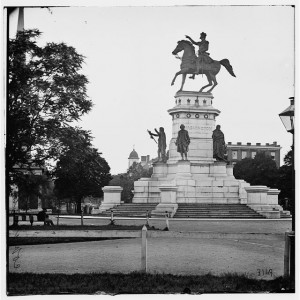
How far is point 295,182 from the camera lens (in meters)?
13.2

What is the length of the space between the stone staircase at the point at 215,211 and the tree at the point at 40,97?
2361cm

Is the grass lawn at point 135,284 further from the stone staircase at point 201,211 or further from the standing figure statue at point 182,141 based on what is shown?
the standing figure statue at point 182,141

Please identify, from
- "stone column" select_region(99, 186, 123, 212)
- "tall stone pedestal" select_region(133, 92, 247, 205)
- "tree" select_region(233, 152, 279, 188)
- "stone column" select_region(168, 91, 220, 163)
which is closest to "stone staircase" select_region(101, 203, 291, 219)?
"tall stone pedestal" select_region(133, 92, 247, 205)

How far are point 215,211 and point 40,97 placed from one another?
2788 centimetres

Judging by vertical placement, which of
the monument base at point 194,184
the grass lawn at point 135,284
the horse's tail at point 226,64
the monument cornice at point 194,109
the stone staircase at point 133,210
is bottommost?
the stone staircase at point 133,210

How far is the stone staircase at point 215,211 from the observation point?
43062 mm

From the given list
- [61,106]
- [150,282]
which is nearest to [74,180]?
[61,106]

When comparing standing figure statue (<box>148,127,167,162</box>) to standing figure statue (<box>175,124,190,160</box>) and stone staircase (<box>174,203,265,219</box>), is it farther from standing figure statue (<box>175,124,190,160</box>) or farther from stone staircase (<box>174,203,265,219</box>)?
stone staircase (<box>174,203,265,219</box>)

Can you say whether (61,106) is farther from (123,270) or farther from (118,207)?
(118,207)

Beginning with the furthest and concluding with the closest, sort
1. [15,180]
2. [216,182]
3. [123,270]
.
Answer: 1. [216,182]
2. [15,180]
3. [123,270]

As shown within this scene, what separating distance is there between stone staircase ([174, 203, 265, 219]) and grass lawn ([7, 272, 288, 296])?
1123 inches

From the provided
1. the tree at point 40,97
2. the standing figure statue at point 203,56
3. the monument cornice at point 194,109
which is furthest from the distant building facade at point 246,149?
the tree at point 40,97

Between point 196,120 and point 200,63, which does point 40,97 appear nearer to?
point 200,63
